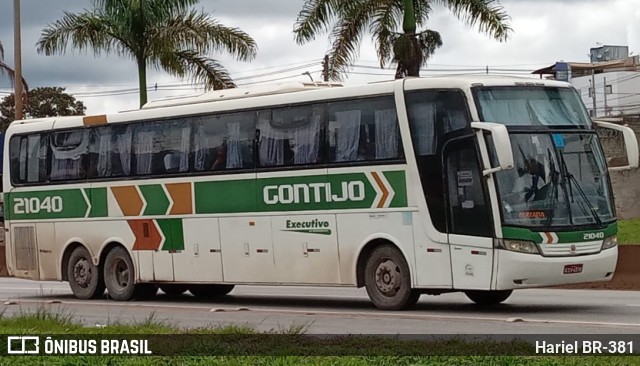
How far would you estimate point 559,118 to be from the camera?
1734cm

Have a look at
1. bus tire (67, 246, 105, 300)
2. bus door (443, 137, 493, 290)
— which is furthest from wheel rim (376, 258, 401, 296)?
bus tire (67, 246, 105, 300)

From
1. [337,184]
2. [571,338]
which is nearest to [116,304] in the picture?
[337,184]

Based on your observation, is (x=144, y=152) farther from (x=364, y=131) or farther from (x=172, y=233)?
(x=364, y=131)

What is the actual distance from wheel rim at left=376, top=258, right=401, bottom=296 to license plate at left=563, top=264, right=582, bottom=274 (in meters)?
2.39

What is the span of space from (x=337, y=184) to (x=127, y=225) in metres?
5.08

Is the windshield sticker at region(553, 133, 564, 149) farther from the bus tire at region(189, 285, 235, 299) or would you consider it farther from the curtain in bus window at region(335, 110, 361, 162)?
the bus tire at region(189, 285, 235, 299)

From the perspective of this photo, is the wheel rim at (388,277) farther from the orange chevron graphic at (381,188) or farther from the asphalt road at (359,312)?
the orange chevron graphic at (381,188)

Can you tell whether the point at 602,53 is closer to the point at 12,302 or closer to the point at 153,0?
the point at 153,0

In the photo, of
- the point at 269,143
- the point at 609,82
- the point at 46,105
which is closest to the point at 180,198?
the point at 269,143

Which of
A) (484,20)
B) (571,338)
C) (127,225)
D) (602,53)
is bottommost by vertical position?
(571,338)

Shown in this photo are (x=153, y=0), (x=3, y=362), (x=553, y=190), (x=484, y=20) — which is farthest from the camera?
(x=153, y=0)

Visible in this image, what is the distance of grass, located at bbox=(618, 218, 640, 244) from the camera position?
2579cm

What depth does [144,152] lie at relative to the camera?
2139 centimetres

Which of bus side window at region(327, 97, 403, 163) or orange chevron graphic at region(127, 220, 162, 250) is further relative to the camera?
orange chevron graphic at region(127, 220, 162, 250)
